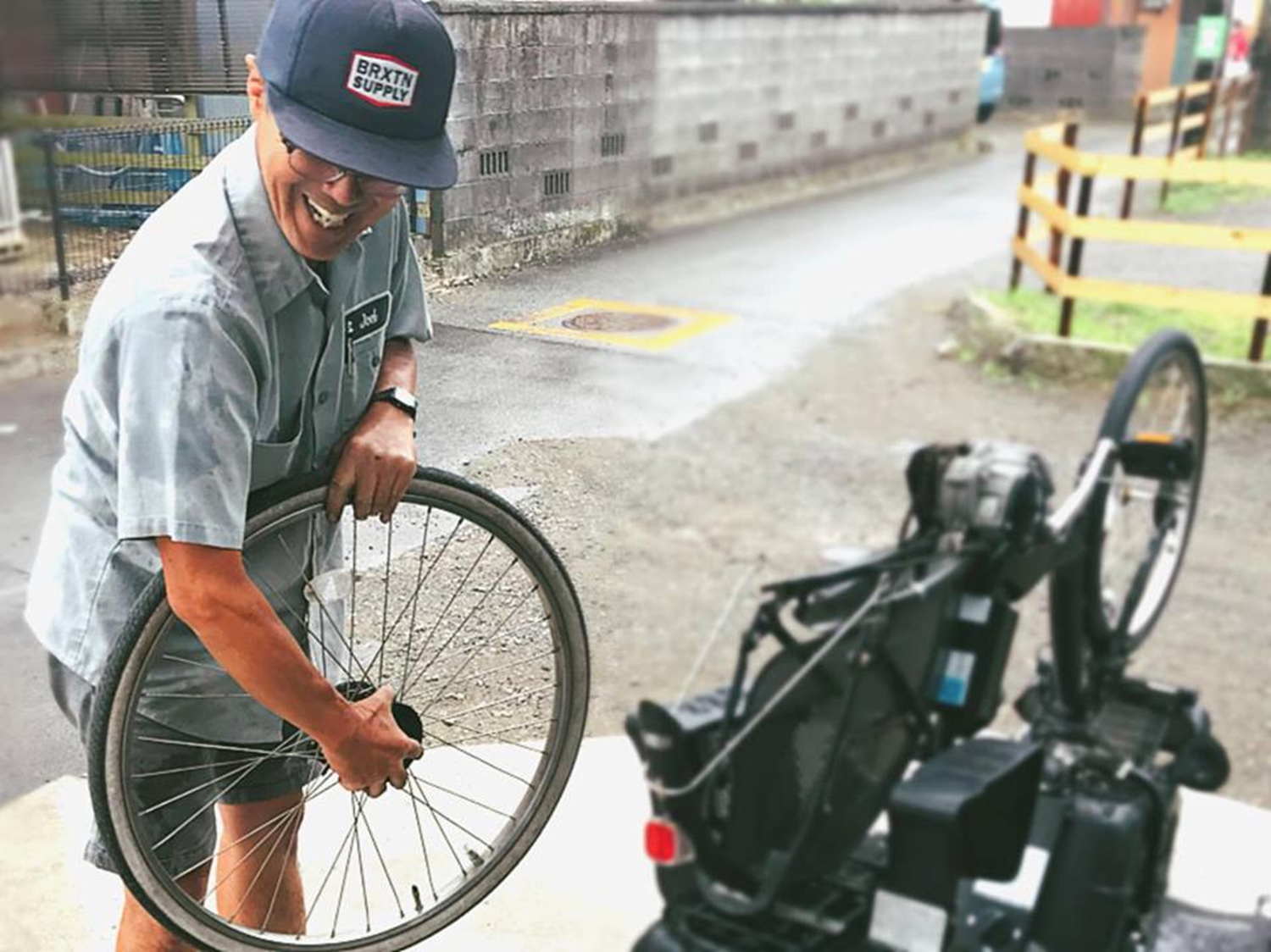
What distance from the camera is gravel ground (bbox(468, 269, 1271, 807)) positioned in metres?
1.94

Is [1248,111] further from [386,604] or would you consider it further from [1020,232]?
[386,604]

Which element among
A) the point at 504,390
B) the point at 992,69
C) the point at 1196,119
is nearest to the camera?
the point at 504,390

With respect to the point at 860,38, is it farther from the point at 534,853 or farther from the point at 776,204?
the point at 534,853

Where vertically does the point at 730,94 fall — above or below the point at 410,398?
above

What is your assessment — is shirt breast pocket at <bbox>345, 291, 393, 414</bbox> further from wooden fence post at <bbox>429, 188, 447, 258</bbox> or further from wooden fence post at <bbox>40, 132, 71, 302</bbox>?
wooden fence post at <bbox>40, 132, 71, 302</bbox>

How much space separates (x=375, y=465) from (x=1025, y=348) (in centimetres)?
140

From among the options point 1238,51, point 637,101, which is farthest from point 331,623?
point 1238,51

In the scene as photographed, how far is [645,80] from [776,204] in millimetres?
194

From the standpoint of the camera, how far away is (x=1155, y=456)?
1479 mm

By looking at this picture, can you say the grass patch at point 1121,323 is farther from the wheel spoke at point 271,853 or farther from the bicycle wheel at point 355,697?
the wheel spoke at point 271,853

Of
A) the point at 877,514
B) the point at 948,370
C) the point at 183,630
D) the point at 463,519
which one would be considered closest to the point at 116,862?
the point at 183,630

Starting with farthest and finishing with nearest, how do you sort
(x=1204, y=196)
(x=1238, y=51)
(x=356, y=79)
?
(x=1204, y=196), (x=1238, y=51), (x=356, y=79)

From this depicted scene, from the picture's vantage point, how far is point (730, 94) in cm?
106

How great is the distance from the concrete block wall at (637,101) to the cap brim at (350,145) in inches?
8.6
